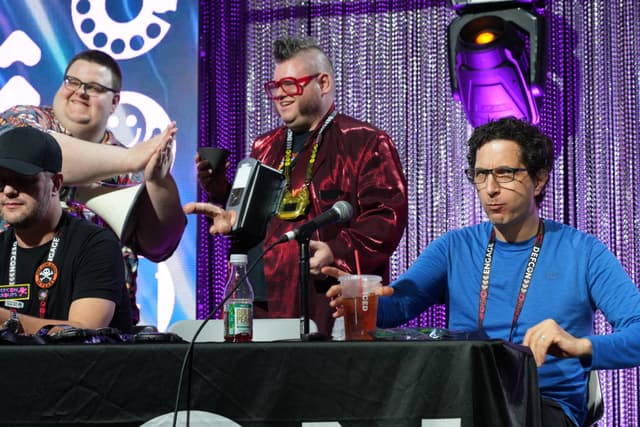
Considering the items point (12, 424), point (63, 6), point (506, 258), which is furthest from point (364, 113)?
point (12, 424)

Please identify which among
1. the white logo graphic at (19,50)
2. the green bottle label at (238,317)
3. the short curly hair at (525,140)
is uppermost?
the white logo graphic at (19,50)

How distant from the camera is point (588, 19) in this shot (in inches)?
162

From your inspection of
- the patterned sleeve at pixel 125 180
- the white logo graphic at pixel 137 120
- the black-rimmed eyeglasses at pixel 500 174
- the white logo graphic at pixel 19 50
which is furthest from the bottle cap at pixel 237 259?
the white logo graphic at pixel 19 50

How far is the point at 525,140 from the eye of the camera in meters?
2.35

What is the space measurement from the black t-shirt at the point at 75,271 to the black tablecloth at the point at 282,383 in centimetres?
83

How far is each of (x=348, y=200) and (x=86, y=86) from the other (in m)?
1.66

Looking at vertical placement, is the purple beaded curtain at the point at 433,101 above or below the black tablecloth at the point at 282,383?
above

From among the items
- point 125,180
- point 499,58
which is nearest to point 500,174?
point 499,58

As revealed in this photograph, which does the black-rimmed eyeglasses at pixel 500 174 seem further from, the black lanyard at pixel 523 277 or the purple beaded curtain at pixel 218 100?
the purple beaded curtain at pixel 218 100

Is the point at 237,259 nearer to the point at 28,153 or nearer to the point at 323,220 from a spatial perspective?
the point at 323,220

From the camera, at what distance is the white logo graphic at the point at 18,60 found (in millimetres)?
4367

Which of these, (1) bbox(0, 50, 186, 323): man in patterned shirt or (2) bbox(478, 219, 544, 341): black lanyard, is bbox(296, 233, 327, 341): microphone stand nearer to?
(2) bbox(478, 219, 544, 341): black lanyard

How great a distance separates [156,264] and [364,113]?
4.08ft

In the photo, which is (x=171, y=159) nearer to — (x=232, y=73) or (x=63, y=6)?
(x=232, y=73)
